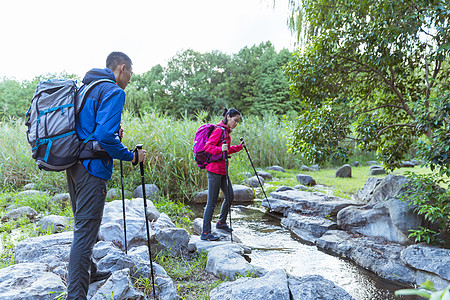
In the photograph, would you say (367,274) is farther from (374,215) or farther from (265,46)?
(265,46)

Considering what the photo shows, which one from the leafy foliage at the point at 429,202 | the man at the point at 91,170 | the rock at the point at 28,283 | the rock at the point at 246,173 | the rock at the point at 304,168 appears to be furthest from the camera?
the rock at the point at 304,168

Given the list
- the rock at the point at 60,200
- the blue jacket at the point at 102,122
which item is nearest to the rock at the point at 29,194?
the rock at the point at 60,200

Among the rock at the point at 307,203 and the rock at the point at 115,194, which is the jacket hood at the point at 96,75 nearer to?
the rock at the point at 115,194

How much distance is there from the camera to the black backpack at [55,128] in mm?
2137

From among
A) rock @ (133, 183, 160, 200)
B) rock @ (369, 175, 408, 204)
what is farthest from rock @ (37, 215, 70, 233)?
rock @ (369, 175, 408, 204)

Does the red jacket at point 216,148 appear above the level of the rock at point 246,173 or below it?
above

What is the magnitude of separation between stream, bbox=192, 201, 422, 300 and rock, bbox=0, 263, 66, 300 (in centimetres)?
234

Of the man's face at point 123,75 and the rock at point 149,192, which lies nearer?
the man's face at point 123,75

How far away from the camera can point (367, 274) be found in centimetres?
373

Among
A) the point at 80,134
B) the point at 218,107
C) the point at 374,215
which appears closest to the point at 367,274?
the point at 374,215

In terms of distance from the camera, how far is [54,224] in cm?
456

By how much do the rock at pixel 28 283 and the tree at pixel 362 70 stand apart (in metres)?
3.89

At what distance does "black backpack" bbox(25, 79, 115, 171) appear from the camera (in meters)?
2.14

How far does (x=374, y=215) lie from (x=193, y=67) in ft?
107
